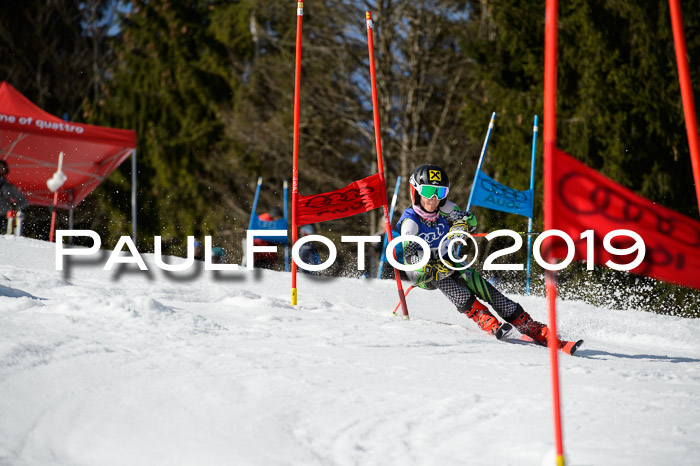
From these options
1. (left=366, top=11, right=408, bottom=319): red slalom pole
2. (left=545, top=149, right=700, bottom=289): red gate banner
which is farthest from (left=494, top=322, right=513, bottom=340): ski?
(left=545, top=149, right=700, bottom=289): red gate banner

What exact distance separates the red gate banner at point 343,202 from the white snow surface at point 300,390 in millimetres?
969

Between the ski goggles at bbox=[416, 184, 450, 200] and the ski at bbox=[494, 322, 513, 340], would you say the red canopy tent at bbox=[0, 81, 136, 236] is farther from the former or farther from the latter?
the ski at bbox=[494, 322, 513, 340]

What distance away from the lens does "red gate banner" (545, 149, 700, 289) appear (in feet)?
8.80

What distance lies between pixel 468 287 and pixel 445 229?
0.48 m

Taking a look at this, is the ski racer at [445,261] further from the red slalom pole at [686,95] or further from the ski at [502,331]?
the red slalom pole at [686,95]

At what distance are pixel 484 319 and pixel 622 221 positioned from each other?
9.18 feet

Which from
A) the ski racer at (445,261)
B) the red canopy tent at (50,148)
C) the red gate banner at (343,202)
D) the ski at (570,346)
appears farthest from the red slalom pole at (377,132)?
the red canopy tent at (50,148)

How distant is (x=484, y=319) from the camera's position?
546cm

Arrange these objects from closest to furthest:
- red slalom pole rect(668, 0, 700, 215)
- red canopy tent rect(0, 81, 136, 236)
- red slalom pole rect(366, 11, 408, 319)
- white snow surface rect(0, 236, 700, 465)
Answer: red slalom pole rect(668, 0, 700, 215)
white snow surface rect(0, 236, 700, 465)
red slalom pole rect(366, 11, 408, 319)
red canopy tent rect(0, 81, 136, 236)

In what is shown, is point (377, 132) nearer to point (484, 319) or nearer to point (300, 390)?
point (484, 319)

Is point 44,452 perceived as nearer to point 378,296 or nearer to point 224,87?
point 378,296

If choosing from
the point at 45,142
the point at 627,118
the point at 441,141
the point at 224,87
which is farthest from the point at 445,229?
the point at 224,87

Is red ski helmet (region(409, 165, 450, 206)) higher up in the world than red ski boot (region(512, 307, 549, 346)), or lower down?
higher up

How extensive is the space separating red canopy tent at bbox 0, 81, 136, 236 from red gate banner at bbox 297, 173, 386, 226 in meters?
5.17
